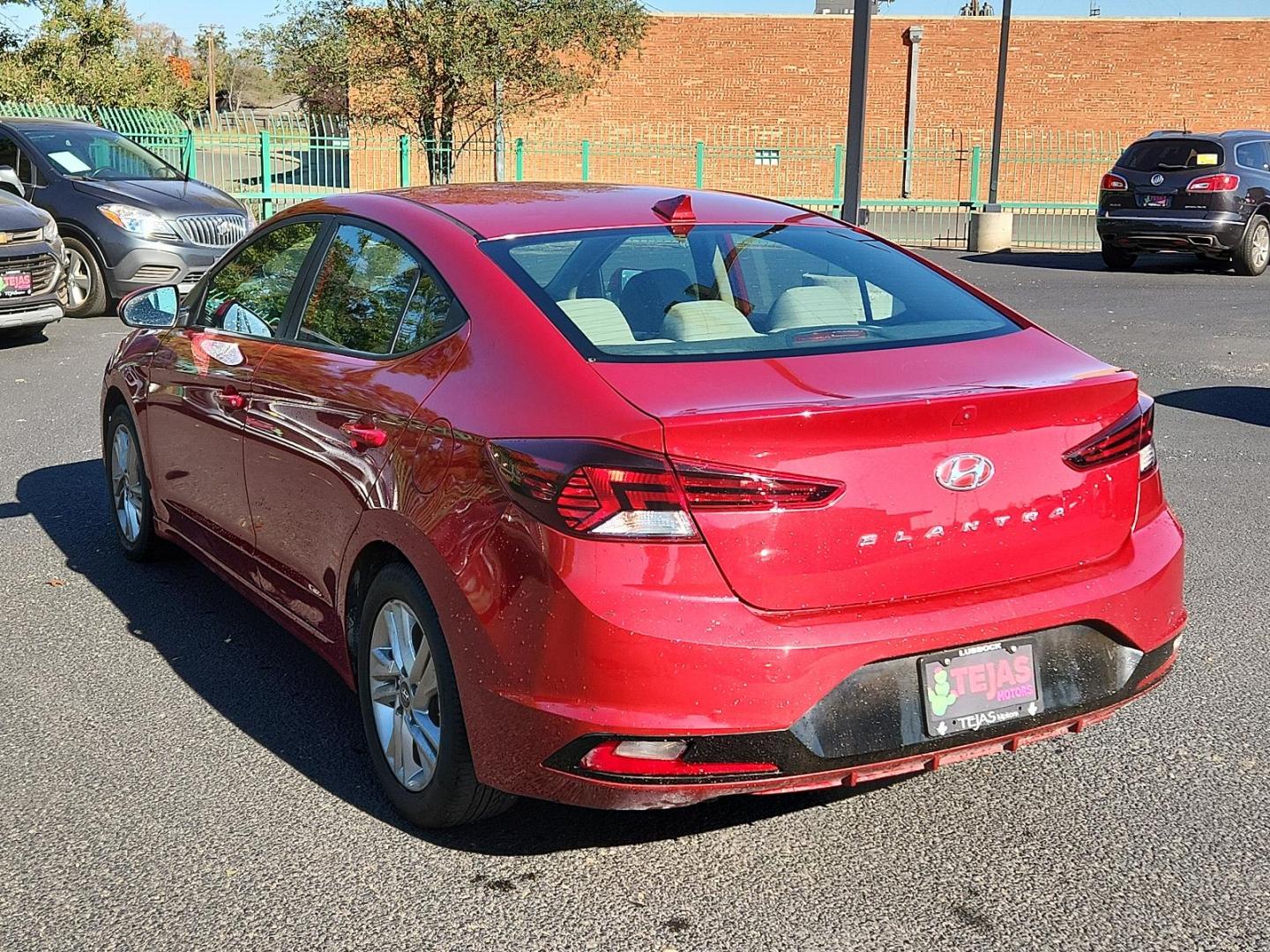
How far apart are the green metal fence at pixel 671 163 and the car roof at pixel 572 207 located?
1753cm

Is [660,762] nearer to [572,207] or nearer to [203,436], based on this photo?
[572,207]

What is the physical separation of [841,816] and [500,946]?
41.2 inches

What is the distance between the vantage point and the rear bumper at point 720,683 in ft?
9.74

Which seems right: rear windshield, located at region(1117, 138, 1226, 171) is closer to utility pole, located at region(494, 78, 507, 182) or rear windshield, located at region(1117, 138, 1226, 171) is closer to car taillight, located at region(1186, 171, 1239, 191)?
car taillight, located at region(1186, 171, 1239, 191)

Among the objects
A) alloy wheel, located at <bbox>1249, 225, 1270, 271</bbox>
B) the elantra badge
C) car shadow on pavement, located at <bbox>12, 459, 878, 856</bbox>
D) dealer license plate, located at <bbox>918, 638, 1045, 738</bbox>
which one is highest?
the elantra badge

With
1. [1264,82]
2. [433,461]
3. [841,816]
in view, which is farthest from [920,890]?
[1264,82]

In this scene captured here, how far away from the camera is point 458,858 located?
11.5 feet

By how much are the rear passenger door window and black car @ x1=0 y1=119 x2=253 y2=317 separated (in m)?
9.64

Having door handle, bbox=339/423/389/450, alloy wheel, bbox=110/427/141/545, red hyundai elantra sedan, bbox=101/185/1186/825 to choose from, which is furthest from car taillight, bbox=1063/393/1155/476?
alloy wheel, bbox=110/427/141/545

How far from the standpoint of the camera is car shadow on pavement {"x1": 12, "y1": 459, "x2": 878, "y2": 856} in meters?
3.64

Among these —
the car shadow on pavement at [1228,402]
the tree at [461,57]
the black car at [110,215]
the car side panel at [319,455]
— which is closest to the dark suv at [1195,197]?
the car shadow on pavement at [1228,402]

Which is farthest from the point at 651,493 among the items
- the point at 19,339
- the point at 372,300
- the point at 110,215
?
the point at 110,215

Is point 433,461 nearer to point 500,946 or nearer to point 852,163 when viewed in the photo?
point 500,946

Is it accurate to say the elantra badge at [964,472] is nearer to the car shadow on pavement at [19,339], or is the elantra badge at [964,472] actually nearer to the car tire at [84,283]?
the car shadow on pavement at [19,339]
